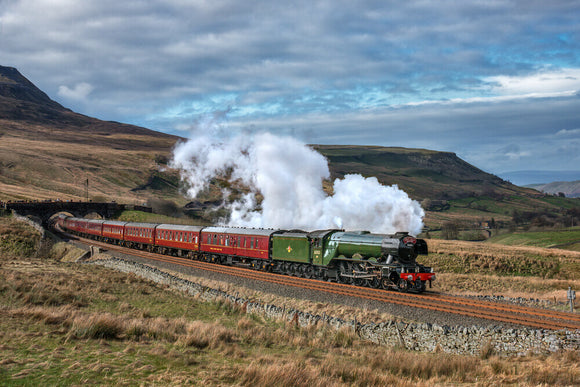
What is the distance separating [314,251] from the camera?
34.5 m

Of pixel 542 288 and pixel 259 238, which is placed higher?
pixel 259 238

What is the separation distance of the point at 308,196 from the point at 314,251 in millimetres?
23875

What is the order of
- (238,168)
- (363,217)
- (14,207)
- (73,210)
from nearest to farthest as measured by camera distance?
(363,217)
(238,168)
(14,207)
(73,210)

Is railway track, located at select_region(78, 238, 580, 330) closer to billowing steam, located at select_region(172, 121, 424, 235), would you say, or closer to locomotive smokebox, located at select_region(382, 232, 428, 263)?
locomotive smokebox, located at select_region(382, 232, 428, 263)

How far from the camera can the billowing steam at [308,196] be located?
50906 millimetres

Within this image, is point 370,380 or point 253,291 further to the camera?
point 253,291

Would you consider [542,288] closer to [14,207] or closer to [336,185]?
[336,185]

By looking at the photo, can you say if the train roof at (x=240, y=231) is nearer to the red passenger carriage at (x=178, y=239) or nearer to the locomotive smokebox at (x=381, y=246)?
the red passenger carriage at (x=178, y=239)

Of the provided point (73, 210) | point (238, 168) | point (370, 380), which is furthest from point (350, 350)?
point (73, 210)

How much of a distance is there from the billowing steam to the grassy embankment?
102 ft

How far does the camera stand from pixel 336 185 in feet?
179

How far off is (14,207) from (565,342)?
305 feet

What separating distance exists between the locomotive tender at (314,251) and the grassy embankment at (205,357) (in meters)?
9.56

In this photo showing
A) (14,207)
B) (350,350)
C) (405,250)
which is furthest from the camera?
(14,207)
